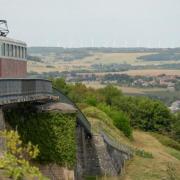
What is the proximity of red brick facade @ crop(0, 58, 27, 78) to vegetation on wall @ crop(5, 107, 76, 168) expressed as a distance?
1.82 metres

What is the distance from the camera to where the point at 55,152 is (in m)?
31.0

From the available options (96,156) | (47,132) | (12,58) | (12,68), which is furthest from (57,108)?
(96,156)

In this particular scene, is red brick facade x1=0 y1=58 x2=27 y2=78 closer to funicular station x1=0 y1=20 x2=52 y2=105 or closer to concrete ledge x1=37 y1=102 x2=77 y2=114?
funicular station x1=0 y1=20 x2=52 y2=105

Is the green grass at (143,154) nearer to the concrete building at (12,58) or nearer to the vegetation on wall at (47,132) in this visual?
the concrete building at (12,58)

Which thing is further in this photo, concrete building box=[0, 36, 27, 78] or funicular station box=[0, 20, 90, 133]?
concrete building box=[0, 36, 27, 78]

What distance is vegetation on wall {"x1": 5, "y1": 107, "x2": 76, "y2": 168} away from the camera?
30406 millimetres

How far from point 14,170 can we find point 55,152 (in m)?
24.1

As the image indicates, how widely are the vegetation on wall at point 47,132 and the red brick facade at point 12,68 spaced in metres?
1.82

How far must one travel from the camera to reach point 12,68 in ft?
98.8

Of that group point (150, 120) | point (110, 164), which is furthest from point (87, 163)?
point (150, 120)

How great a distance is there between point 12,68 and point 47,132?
3.57 meters
